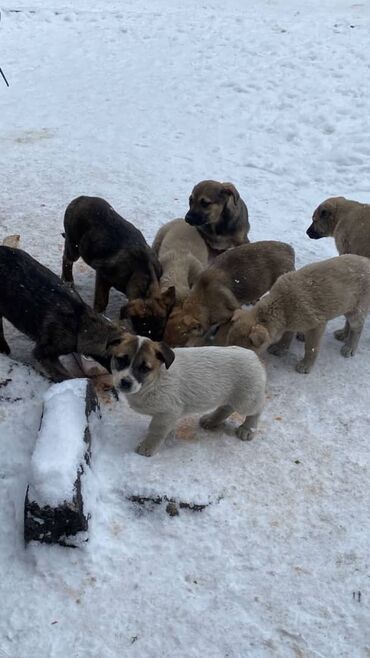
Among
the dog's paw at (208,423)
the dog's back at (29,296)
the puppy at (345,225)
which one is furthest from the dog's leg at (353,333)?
the dog's back at (29,296)

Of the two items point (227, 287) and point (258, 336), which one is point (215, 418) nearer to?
point (258, 336)

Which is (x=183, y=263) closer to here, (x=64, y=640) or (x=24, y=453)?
(x=24, y=453)

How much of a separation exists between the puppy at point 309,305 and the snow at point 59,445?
1.88 metres

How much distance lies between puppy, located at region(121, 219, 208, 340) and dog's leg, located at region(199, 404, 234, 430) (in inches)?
41.1

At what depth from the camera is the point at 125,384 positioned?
177 inches

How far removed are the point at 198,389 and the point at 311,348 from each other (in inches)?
71.1

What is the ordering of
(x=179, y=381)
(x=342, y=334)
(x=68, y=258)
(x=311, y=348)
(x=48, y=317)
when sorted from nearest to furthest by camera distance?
(x=179, y=381) → (x=48, y=317) → (x=311, y=348) → (x=342, y=334) → (x=68, y=258)

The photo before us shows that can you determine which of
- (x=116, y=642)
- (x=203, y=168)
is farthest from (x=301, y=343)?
(x=203, y=168)

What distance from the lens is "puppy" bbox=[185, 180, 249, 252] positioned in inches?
298

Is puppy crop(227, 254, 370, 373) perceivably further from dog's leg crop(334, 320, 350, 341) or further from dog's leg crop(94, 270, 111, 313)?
dog's leg crop(94, 270, 111, 313)

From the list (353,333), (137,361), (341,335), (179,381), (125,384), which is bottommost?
(341,335)

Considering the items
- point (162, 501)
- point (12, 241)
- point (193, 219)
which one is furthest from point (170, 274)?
point (162, 501)

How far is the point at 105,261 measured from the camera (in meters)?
6.56

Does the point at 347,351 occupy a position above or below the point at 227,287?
below
